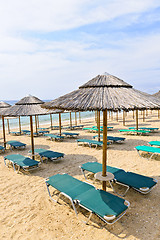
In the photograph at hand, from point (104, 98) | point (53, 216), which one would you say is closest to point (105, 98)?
point (104, 98)

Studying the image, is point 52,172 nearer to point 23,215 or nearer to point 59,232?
point 23,215

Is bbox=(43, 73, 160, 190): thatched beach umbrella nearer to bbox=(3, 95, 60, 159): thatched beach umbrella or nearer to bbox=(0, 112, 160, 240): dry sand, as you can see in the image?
bbox=(0, 112, 160, 240): dry sand

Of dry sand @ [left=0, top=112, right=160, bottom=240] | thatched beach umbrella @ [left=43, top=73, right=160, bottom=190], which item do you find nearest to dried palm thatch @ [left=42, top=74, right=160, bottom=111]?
thatched beach umbrella @ [left=43, top=73, right=160, bottom=190]

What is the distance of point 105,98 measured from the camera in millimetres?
3395

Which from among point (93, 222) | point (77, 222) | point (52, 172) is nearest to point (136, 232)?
point (93, 222)

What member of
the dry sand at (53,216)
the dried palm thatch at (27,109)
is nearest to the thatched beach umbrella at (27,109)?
the dried palm thatch at (27,109)

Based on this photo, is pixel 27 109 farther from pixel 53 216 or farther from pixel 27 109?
pixel 53 216

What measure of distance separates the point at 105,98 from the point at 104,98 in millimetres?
21

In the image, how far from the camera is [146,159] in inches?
256

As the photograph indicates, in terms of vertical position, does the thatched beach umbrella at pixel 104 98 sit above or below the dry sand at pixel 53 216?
above

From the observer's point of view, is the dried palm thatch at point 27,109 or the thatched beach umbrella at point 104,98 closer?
the thatched beach umbrella at point 104,98

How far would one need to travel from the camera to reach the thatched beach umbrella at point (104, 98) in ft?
10.7

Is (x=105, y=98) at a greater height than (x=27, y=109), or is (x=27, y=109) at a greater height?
(x=105, y=98)

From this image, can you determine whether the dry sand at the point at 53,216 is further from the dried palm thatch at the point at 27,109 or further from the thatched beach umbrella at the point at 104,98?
the dried palm thatch at the point at 27,109
